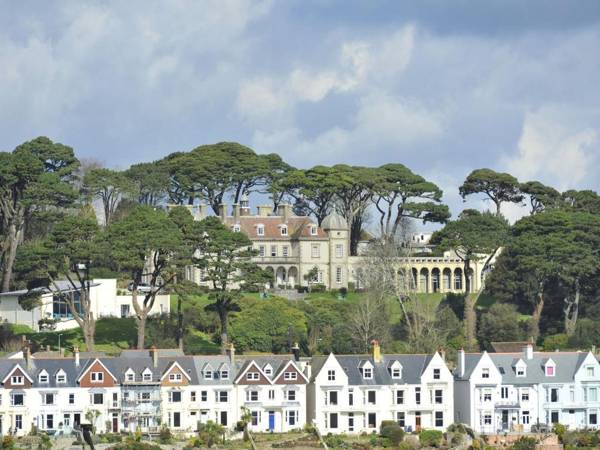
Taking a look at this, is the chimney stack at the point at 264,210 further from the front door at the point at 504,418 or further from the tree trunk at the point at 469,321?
the front door at the point at 504,418

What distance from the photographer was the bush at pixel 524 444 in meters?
76.2

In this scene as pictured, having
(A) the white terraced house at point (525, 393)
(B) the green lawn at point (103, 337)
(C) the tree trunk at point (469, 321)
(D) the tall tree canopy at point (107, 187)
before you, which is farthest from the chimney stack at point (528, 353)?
(D) the tall tree canopy at point (107, 187)

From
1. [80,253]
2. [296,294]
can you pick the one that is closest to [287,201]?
[296,294]

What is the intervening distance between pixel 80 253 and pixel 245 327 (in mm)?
10905

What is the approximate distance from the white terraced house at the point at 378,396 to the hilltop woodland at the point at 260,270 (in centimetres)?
1088

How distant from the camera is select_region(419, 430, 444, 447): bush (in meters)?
78.2

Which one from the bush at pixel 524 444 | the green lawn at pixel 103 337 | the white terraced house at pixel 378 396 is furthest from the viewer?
the green lawn at pixel 103 337

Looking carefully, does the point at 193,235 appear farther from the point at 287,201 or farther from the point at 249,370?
the point at 287,201

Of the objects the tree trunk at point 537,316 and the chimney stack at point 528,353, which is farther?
the tree trunk at point 537,316

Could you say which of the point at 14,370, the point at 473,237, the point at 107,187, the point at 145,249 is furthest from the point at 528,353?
the point at 107,187

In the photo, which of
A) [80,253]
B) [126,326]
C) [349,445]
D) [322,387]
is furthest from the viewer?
[126,326]

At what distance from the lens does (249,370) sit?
83062 mm

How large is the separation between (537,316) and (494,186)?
96.8 feet

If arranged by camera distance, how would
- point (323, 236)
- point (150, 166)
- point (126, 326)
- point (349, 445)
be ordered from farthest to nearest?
point (150, 166), point (323, 236), point (126, 326), point (349, 445)
